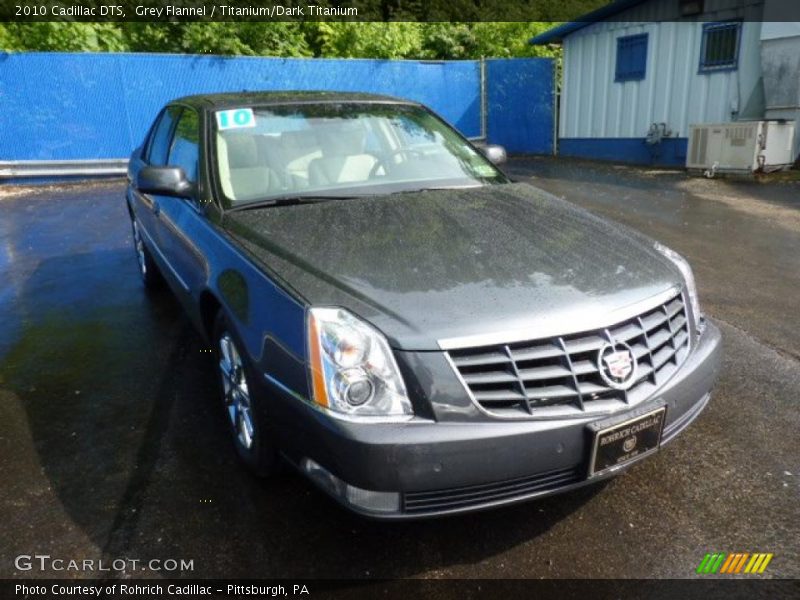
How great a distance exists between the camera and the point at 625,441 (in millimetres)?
2074

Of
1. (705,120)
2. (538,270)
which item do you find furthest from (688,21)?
(538,270)

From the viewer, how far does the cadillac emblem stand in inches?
80.4

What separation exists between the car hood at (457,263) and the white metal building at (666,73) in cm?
1064

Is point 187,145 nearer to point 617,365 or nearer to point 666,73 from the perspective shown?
point 617,365

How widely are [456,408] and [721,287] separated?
4.06m

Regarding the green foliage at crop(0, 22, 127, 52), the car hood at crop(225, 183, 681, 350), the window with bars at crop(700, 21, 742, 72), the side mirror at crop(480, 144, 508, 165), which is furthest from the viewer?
the green foliage at crop(0, 22, 127, 52)

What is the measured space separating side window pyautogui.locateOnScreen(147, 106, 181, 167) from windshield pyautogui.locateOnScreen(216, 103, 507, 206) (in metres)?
1.08

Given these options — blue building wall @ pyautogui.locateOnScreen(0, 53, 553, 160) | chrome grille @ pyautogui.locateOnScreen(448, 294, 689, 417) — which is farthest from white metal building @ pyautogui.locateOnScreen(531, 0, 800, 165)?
chrome grille @ pyautogui.locateOnScreen(448, 294, 689, 417)

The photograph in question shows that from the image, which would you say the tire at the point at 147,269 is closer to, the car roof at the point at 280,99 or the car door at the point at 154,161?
the car door at the point at 154,161

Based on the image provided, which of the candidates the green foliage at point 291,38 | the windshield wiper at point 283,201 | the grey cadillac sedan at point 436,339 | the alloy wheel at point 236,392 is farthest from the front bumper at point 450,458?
the green foliage at point 291,38

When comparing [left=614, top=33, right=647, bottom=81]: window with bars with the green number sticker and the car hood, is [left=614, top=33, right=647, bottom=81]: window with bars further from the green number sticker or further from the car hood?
the green number sticker

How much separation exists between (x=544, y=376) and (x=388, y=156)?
193 cm

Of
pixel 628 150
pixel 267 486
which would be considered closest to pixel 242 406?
pixel 267 486

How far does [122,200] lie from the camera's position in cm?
1022
